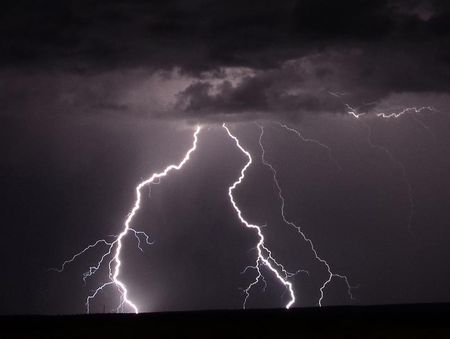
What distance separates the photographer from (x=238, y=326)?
25.7 m

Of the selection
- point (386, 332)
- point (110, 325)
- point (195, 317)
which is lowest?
point (195, 317)

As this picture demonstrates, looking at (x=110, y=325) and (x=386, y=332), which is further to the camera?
(x=110, y=325)

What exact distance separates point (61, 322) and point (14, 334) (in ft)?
13.2

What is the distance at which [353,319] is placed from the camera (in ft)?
90.1

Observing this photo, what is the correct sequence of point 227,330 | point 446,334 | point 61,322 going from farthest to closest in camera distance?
point 61,322 < point 227,330 < point 446,334

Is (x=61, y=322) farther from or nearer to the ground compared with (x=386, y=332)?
nearer to the ground

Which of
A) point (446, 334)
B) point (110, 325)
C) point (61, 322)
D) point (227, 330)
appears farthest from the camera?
point (61, 322)

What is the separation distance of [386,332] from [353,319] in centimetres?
416

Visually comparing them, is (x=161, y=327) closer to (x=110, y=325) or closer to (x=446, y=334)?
(x=110, y=325)

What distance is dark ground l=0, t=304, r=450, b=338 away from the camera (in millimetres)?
23516

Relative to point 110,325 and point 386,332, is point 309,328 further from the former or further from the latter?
point 110,325

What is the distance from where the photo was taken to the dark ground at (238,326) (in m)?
23.5

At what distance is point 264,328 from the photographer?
2503cm

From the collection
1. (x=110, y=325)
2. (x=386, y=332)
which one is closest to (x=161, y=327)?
(x=110, y=325)
